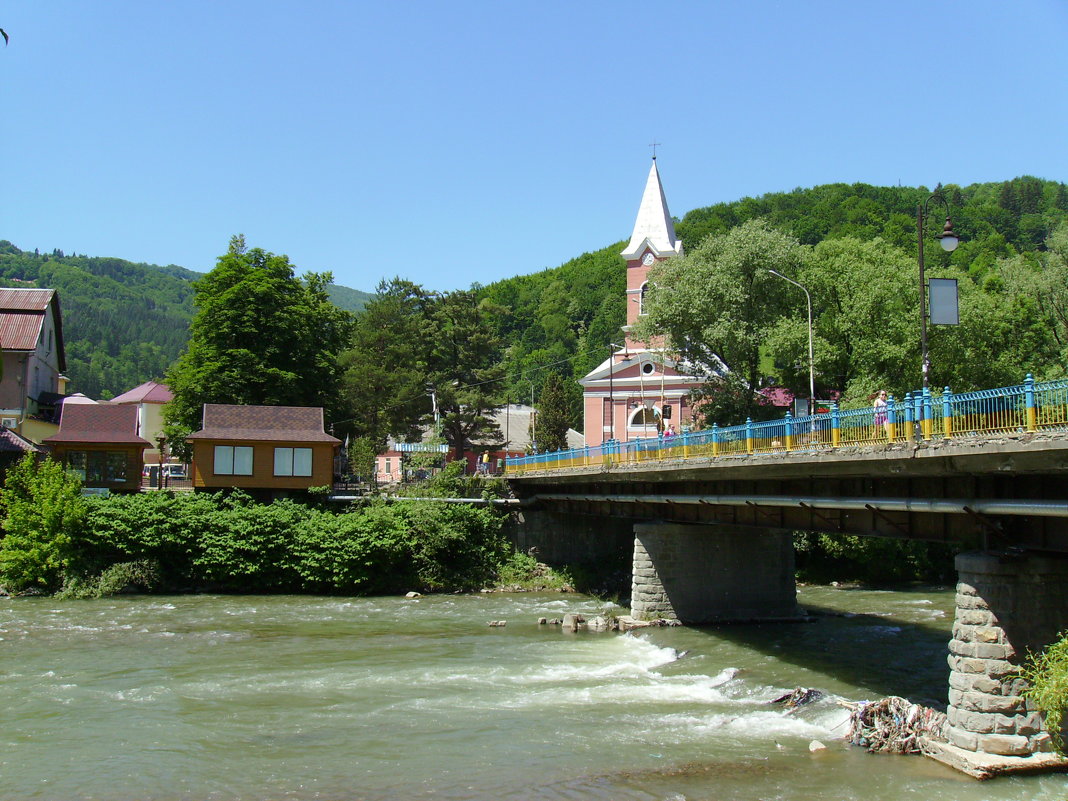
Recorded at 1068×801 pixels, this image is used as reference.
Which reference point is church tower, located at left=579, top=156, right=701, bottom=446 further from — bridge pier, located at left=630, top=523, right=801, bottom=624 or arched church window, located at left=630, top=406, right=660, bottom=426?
bridge pier, located at left=630, top=523, right=801, bottom=624

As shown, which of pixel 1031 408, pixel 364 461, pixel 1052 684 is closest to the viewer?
pixel 1031 408

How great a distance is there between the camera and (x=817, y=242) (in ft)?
379

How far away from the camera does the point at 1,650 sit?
27375mm

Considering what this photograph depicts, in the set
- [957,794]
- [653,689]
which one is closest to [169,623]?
[653,689]

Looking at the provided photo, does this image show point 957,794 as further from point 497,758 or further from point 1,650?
point 1,650

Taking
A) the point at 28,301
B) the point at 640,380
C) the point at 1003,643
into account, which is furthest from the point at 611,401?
the point at 1003,643

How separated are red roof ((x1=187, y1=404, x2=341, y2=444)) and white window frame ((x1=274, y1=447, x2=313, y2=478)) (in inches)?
25.1

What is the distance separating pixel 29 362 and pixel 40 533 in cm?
2398

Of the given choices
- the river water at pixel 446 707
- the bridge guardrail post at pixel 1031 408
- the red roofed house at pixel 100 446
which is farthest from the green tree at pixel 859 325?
the red roofed house at pixel 100 446

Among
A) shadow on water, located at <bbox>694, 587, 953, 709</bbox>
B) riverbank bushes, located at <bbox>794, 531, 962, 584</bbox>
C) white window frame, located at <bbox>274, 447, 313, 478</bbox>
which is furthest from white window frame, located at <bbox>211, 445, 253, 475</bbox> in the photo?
riverbank bushes, located at <bbox>794, 531, 962, 584</bbox>

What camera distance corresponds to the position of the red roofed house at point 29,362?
57.7 metres

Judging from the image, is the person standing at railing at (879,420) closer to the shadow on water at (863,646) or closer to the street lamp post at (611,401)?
the shadow on water at (863,646)

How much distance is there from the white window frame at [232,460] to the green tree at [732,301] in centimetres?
2173

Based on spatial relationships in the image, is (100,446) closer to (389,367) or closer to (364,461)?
→ (364,461)
